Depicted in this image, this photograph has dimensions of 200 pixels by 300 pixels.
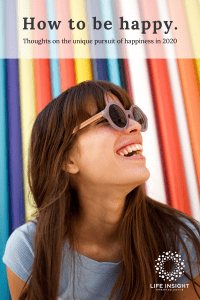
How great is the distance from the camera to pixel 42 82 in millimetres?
1613

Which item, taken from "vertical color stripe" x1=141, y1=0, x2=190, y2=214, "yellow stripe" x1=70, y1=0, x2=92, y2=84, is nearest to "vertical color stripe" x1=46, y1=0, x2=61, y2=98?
"yellow stripe" x1=70, y1=0, x2=92, y2=84

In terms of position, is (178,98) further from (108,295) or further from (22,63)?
(108,295)

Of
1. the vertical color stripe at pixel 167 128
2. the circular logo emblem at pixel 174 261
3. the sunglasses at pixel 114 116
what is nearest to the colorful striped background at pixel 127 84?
the vertical color stripe at pixel 167 128

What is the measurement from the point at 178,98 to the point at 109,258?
1.11 metres

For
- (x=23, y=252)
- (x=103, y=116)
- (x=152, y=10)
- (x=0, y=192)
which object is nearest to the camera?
(x=103, y=116)

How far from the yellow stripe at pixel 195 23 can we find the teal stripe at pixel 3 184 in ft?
4.32

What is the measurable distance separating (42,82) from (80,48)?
0.35m

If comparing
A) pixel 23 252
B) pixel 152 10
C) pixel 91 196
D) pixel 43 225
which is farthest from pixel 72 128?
pixel 152 10

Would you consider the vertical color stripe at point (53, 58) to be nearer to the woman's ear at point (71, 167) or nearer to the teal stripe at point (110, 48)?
the teal stripe at point (110, 48)

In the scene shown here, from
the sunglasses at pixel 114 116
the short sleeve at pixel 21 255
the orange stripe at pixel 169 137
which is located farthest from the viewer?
the orange stripe at pixel 169 137

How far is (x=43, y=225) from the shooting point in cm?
104

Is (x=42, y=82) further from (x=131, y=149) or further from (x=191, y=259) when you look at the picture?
(x=191, y=259)

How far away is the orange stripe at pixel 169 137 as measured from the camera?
5.02 feet

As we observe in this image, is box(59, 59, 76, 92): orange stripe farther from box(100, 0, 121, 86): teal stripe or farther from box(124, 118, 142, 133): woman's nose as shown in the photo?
box(124, 118, 142, 133): woman's nose
